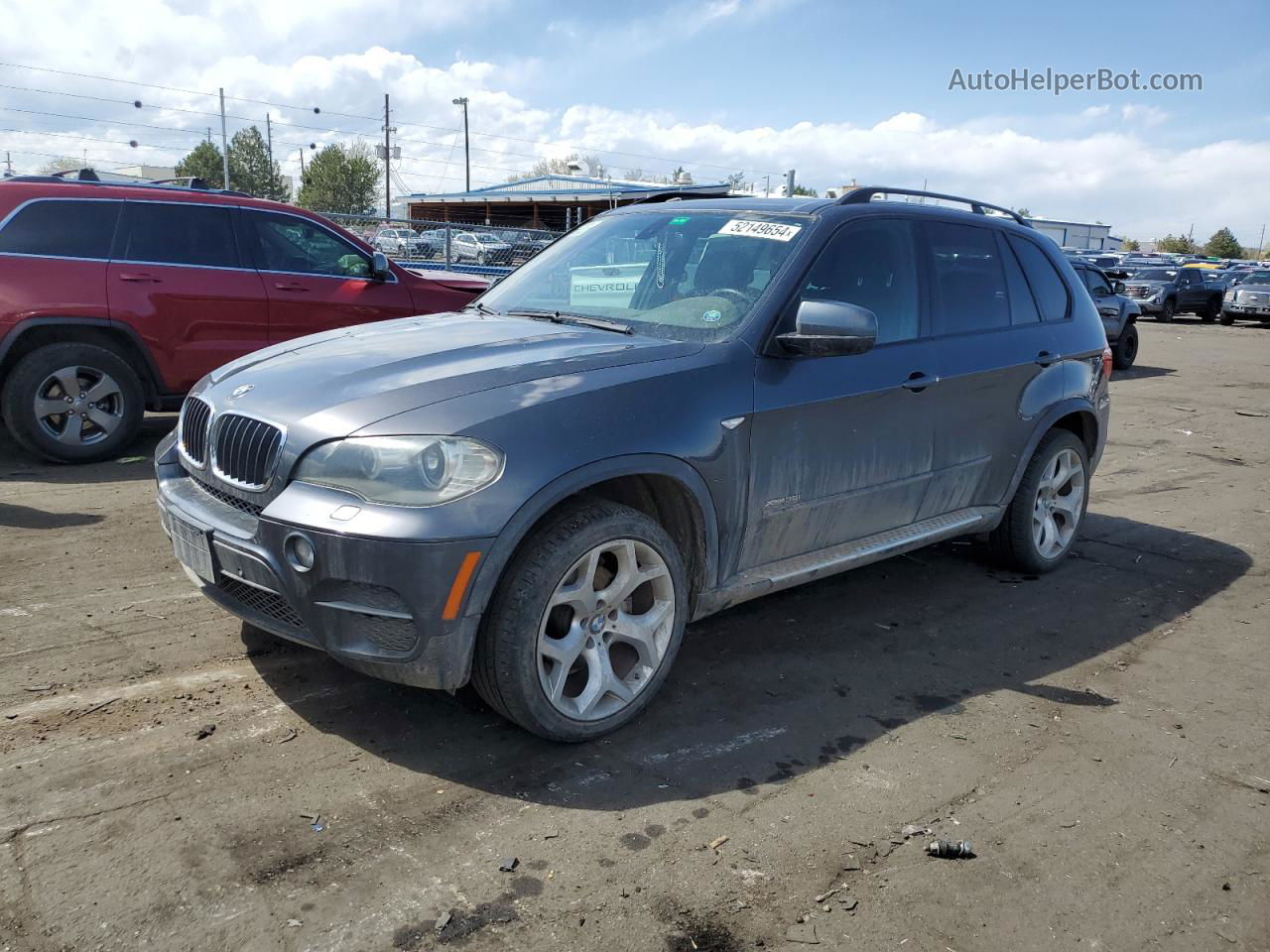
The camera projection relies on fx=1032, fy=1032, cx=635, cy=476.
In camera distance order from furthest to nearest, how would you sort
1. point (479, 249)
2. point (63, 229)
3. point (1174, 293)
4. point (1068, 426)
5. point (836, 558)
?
point (1174, 293) → point (479, 249) → point (63, 229) → point (1068, 426) → point (836, 558)

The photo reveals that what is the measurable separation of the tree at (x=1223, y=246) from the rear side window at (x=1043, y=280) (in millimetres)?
113374

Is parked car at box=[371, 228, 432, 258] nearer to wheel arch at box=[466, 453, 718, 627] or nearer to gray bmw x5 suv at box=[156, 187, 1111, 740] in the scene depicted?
gray bmw x5 suv at box=[156, 187, 1111, 740]

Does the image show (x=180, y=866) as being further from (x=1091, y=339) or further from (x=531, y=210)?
(x=531, y=210)

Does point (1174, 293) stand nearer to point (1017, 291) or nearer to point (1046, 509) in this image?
point (1046, 509)

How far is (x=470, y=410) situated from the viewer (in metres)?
3.14

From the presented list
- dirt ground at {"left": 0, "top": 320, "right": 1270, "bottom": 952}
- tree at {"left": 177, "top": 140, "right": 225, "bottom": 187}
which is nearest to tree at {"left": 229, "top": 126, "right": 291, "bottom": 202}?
tree at {"left": 177, "top": 140, "right": 225, "bottom": 187}

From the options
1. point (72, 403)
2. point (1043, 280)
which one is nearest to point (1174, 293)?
point (1043, 280)

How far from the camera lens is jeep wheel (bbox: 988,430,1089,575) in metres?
5.34

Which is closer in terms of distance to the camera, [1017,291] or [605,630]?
[605,630]

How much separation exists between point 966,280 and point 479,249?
34.8ft

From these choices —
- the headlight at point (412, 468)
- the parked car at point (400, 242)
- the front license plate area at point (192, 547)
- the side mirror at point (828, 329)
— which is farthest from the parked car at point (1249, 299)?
the front license plate area at point (192, 547)

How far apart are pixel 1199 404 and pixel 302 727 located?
12.7m

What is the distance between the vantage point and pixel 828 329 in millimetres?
3746

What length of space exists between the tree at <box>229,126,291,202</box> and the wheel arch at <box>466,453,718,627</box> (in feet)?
309
